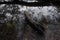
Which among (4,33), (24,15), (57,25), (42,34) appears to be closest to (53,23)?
(57,25)

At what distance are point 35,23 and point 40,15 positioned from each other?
11 cm

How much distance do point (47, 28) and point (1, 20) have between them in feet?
1.33

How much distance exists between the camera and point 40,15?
133cm

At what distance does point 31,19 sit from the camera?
1281 mm

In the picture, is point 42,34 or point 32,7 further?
point 32,7

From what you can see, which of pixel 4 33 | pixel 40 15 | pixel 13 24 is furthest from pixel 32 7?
pixel 4 33

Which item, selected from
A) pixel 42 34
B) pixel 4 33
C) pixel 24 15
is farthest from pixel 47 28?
pixel 4 33

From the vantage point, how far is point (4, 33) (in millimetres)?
1209

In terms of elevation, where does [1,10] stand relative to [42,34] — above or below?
above

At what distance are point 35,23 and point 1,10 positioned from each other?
1.10 feet

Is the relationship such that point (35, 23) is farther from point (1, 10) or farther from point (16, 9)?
point (1, 10)

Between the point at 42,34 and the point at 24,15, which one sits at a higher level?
the point at 24,15

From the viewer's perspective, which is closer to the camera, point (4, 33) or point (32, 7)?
point (4, 33)

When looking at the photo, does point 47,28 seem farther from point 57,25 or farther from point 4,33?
point 4,33
